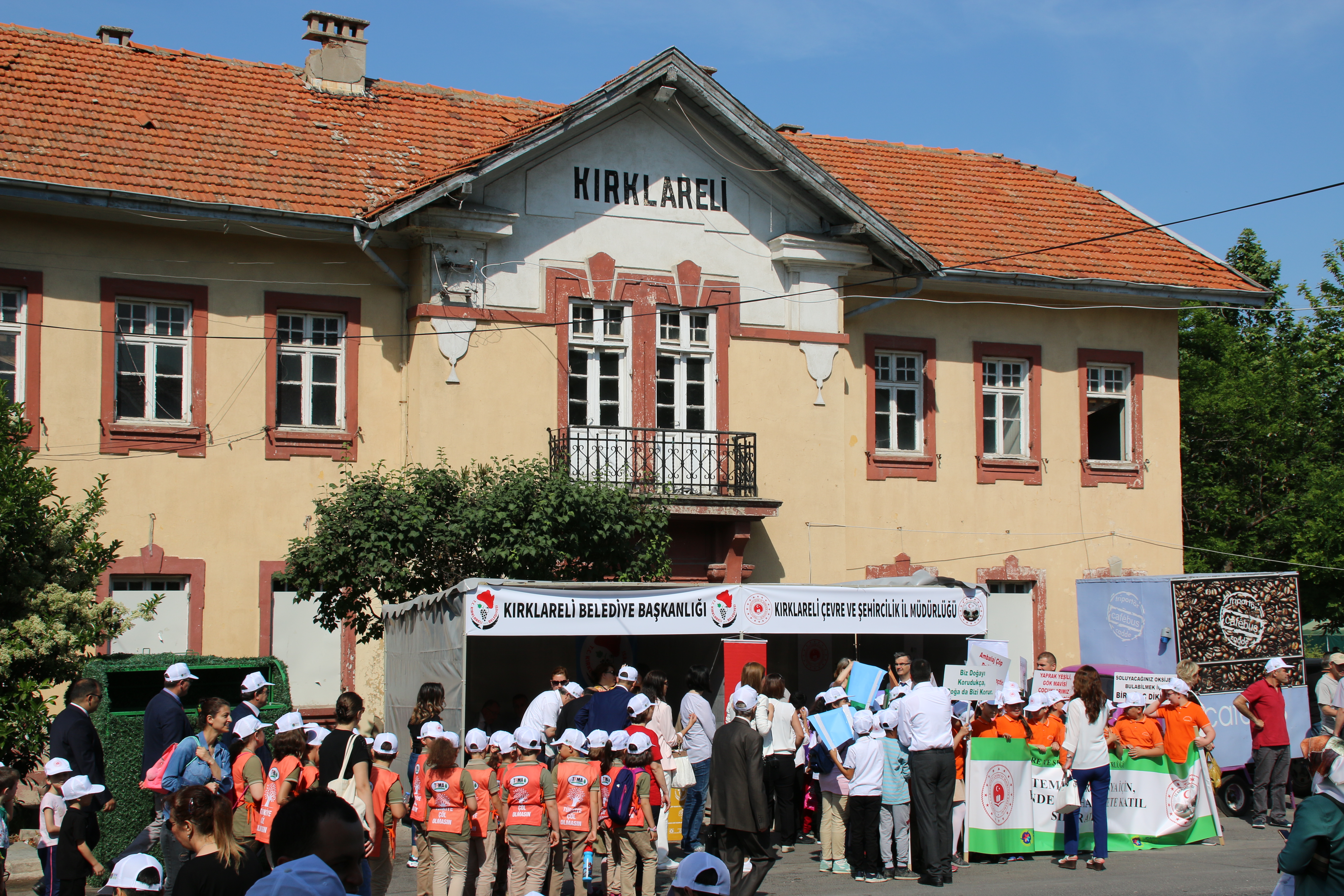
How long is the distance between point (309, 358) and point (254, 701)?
7.78 meters

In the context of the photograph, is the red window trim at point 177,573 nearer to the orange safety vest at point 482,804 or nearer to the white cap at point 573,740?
the white cap at point 573,740

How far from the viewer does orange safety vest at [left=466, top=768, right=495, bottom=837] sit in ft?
31.1

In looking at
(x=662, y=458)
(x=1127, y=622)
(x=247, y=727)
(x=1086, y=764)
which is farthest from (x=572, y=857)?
(x=1127, y=622)

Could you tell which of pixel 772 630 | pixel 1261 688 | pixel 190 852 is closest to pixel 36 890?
pixel 190 852

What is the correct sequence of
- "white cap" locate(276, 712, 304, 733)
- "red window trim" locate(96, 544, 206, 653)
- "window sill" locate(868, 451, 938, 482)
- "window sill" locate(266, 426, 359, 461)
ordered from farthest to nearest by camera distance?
1. "window sill" locate(868, 451, 938, 482)
2. "window sill" locate(266, 426, 359, 461)
3. "red window trim" locate(96, 544, 206, 653)
4. "white cap" locate(276, 712, 304, 733)

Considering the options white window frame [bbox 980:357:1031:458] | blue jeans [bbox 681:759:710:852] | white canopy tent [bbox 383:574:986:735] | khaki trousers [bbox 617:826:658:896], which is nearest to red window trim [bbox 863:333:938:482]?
white window frame [bbox 980:357:1031:458]

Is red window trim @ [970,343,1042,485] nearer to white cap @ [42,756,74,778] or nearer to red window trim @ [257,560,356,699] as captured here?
red window trim @ [257,560,356,699]

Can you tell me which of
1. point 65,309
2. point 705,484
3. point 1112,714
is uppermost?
point 65,309

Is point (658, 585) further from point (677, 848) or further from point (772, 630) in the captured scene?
point (677, 848)

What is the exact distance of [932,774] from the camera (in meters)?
11.4

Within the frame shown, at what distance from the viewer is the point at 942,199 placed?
886 inches

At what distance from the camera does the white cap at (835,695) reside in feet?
39.9

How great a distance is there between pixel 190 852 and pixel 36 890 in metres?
4.65

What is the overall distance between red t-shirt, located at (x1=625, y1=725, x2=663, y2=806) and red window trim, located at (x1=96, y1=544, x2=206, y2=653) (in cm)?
756
